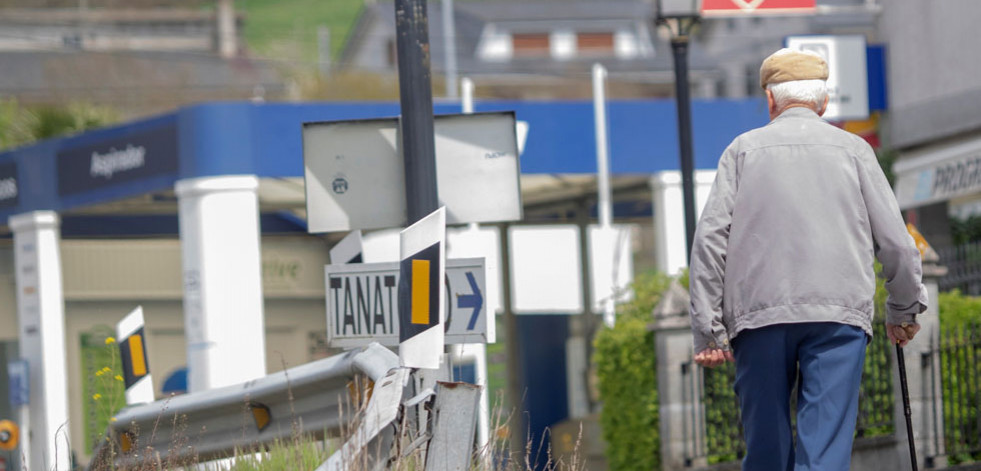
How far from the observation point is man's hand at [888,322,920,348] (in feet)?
15.8

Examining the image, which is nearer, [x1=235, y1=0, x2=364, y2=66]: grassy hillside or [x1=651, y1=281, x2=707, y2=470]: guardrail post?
[x1=651, y1=281, x2=707, y2=470]: guardrail post

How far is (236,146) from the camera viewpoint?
46.8ft

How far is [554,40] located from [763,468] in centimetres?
7197

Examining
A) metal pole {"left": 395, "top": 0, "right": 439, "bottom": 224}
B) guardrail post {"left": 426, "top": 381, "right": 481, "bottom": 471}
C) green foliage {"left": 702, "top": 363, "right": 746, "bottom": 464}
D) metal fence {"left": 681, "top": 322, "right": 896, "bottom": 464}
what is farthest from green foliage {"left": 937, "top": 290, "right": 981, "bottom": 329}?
guardrail post {"left": 426, "top": 381, "right": 481, "bottom": 471}

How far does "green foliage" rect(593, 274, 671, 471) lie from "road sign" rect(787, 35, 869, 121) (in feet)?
26.5

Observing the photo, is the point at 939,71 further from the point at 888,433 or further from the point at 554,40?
the point at 554,40

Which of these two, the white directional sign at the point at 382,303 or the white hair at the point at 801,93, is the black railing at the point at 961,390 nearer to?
the white directional sign at the point at 382,303

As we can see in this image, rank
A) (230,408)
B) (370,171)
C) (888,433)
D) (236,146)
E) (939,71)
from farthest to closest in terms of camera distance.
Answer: (939,71)
(236,146)
(888,433)
(370,171)
(230,408)

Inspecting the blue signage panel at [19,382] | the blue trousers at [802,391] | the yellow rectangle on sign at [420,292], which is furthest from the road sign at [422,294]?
the blue signage panel at [19,382]

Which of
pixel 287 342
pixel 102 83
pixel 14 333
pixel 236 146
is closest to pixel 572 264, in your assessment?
pixel 287 342

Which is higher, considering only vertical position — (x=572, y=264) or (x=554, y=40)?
(x=554, y=40)

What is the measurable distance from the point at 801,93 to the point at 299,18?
11415 centimetres

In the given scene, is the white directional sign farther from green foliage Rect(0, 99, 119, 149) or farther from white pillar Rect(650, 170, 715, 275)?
green foliage Rect(0, 99, 119, 149)

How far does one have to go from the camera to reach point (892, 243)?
184 inches
